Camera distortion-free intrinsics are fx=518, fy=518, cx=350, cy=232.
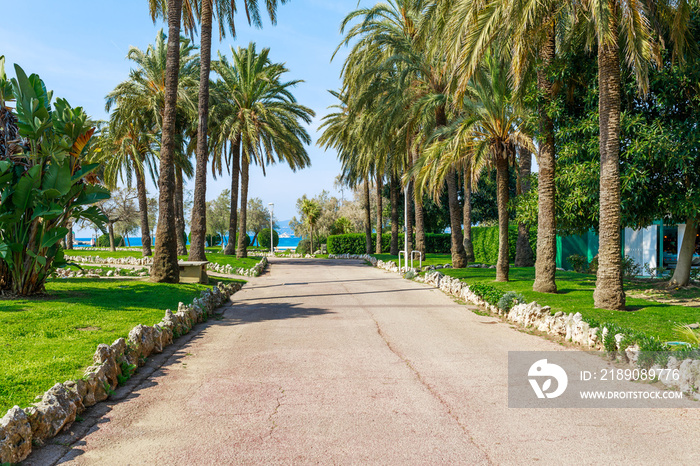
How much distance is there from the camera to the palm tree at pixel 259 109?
97.9 ft

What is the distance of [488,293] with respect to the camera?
12.9m

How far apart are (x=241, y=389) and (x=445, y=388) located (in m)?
2.33

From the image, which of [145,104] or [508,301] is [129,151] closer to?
[145,104]

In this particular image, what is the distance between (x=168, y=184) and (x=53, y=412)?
12.4 meters

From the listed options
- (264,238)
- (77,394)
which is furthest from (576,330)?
→ (264,238)

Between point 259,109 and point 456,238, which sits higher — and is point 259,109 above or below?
above

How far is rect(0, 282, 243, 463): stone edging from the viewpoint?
399 centimetres

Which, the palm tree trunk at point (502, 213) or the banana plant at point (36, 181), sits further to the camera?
the palm tree trunk at point (502, 213)

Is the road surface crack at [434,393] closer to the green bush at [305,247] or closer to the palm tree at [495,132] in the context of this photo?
the palm tree at [495,132]

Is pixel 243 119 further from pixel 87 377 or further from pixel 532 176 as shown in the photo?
pixel 87 377

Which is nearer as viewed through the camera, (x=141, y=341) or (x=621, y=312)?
(x=141, y=341)

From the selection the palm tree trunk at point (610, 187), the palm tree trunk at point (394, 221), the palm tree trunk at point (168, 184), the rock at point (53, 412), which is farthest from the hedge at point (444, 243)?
the rock at point (53, 412)

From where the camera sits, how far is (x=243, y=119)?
101ft

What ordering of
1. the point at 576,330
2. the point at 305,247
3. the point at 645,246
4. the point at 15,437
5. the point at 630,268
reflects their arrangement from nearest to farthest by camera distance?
the point at 15,437
the point at 576,330
the point at 630,268
the point at 645,246
the point at 305,247
